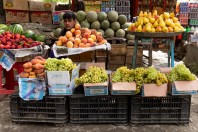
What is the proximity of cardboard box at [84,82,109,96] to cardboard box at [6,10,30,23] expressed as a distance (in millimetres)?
5883

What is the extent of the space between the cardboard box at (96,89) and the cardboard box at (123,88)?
0.10m

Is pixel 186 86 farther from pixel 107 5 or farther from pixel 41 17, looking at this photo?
pixel 41 17

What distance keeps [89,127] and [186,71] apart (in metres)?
1.46

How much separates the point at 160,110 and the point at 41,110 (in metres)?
1.58

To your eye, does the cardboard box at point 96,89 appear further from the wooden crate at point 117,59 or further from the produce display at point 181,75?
the wooden crate at point 117,59

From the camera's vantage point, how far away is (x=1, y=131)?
3.28 m

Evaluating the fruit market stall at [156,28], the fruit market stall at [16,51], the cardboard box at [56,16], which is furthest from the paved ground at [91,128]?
the cardboard box at [56,16]

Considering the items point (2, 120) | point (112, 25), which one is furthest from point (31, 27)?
point (2, 120)

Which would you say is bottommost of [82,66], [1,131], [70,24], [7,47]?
[1,131]

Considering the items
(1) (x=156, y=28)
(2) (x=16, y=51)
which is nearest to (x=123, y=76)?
(1) (x=156, y=28)

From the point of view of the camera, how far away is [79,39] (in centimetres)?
404

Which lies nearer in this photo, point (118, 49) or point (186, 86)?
point (186, 86)

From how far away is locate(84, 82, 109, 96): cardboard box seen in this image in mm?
3191

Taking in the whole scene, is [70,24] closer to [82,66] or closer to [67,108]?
[82,66]
